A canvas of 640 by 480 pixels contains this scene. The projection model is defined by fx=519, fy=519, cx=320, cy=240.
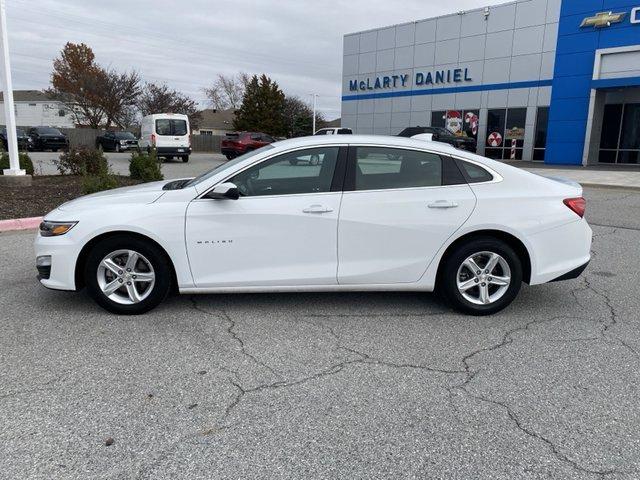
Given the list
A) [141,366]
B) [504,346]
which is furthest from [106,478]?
[504,346]

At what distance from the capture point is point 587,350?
3982mm

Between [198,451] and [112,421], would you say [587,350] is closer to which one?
[198,451]

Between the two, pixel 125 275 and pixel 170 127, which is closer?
pixel 125 275

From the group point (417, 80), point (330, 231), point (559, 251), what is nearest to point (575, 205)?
point (559, 251)

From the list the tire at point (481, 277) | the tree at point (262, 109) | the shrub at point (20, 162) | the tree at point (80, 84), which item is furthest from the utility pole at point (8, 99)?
the tree at point (262, 109)

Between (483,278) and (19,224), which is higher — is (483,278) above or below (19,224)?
above

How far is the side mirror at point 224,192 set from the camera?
4316mm

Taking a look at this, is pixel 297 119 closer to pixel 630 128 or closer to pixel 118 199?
pixel 630 128

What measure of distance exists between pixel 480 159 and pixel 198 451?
136 inches

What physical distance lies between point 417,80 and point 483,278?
30.6 metres

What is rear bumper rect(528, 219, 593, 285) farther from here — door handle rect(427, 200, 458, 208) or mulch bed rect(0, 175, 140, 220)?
mulch bed rect(0, 175, 140, 220)

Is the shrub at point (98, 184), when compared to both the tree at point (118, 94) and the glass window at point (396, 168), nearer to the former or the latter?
the glass window at point (396, 168)

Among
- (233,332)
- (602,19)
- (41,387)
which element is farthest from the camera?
(602,19)

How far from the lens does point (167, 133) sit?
85.8 ft
